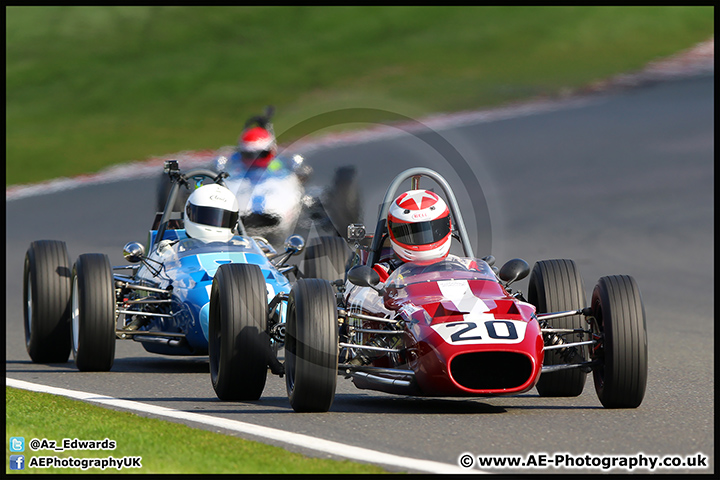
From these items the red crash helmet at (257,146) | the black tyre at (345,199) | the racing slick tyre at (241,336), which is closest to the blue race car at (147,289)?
the racing slick tyre at (241,336)

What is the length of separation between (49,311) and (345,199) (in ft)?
13.6

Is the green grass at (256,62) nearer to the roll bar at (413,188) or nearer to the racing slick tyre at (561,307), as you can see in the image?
the roll bar at (413,188)

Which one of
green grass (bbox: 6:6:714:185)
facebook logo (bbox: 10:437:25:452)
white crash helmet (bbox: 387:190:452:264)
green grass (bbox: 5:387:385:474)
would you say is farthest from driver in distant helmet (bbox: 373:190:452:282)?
green grass (bbox: 6:6:714:185)

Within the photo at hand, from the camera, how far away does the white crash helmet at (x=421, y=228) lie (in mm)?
10820

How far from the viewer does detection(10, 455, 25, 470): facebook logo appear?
24.4ft

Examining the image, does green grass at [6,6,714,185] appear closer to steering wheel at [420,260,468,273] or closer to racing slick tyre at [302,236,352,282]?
racing slick tyre at [302,236,352,282]

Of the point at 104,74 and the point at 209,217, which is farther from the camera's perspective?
the point at 104,74

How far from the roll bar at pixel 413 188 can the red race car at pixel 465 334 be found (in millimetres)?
264

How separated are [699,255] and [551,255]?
110 inches

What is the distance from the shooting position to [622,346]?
952 centimetres

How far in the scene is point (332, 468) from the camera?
7.35 metres

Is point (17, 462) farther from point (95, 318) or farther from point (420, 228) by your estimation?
point (95, 318)
